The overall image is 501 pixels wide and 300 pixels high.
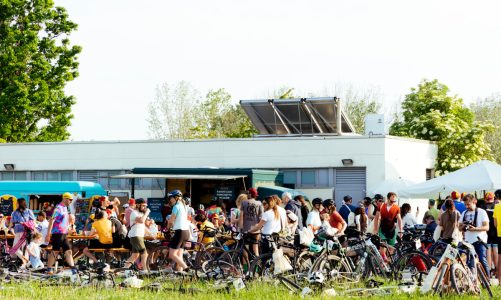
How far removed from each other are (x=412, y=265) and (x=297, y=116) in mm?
26941

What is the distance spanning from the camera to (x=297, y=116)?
1775 inches

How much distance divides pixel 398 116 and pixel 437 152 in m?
28.7

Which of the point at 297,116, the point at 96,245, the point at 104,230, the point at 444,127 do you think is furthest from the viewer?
the point at 444,127

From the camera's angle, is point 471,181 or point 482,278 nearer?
point 482,278

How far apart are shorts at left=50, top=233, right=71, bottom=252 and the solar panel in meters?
23.5

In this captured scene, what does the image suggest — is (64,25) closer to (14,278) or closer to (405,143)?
(405,143)

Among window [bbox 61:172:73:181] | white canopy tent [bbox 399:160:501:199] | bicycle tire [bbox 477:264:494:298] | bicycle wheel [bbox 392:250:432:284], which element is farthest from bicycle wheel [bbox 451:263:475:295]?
window [bbox 61:172:73:181]

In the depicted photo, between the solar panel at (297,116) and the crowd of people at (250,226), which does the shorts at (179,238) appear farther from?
the solar panel at (297,116)

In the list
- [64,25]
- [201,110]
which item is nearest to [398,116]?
[201,110]

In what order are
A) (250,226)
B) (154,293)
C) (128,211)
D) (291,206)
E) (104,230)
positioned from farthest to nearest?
(128,211)
(291,206)
(104,230)
(250,226)
(154,293)

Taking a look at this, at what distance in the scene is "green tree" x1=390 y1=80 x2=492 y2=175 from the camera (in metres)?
52.2

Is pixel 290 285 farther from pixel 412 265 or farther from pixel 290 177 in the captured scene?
pixel 290 177

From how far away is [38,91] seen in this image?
2406 inches

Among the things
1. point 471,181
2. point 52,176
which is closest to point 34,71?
point 52,176
